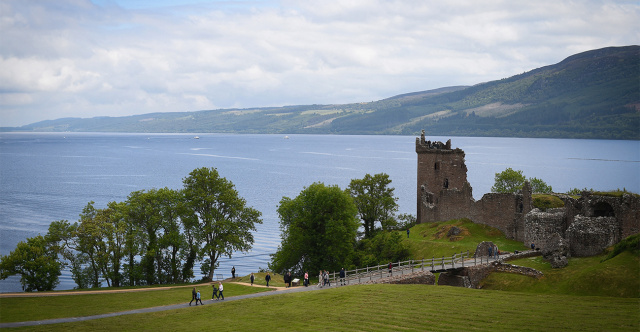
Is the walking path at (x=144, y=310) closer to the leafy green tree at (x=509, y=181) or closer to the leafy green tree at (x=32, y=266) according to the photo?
the leafy green tree at (x=32, y=266)

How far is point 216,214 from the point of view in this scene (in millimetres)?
51281

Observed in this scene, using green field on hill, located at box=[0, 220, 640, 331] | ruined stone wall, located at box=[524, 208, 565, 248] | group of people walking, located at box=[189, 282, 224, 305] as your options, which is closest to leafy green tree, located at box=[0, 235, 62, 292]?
green field on hill, located at box=[0, 220, 640, 331]

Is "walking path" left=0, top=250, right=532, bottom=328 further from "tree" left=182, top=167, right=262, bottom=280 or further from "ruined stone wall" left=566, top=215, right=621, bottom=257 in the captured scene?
"tree" left=182, top=167, right=262, bottom=280

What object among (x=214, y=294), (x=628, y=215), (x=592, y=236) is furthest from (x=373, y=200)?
(x=214, y=294)

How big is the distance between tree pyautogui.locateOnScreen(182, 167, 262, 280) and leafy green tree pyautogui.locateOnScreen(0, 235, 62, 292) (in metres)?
11.9

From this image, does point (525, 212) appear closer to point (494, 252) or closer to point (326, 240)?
point (494, 252)

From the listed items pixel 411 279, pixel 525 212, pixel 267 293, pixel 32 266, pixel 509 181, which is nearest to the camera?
pixel 267 293

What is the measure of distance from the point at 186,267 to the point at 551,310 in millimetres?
33366

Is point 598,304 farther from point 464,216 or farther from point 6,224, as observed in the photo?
point 6,224

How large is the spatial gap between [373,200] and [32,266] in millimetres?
35581

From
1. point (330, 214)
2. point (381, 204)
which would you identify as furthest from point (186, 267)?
point (381, 204)

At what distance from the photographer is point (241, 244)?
50125 millimetres

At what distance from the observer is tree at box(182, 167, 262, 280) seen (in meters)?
49.8

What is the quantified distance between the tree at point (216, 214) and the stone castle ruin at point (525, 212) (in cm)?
2130
